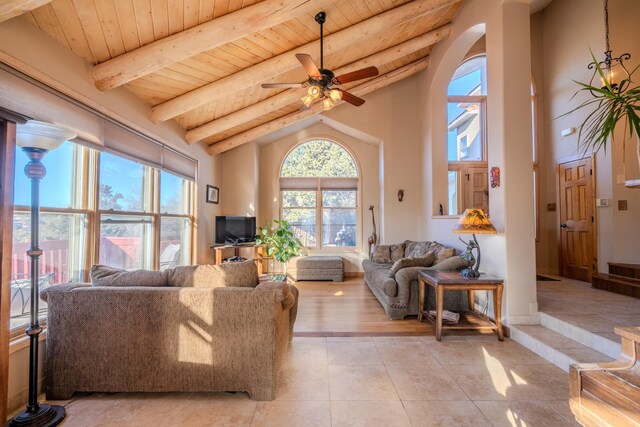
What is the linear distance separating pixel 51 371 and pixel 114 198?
1673 mm

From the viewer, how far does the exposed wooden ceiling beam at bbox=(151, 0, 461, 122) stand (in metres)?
3.44

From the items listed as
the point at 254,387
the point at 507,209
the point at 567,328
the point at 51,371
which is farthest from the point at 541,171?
the point at 51,371

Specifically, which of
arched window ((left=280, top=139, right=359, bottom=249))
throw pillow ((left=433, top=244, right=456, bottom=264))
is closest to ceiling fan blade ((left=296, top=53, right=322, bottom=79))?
throw pillow ((left=433, top=244, right=456, bottom=264))

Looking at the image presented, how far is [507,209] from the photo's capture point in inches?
117

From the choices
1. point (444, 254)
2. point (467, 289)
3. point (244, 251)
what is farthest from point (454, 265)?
point (244, 251)

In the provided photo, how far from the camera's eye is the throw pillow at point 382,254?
5324 millimetres

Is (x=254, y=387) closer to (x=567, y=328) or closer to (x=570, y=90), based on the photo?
(x=567, y=328)

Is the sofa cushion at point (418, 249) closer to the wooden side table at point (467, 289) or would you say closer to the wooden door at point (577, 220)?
the wooden side table at point (467, 289)

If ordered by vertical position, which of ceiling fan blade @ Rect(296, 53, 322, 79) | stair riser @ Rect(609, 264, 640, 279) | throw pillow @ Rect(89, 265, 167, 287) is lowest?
stair riser @ Rect(609, 264, 640, 279)

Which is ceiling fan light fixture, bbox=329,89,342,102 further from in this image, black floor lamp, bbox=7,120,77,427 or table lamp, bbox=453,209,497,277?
black floor lamp, bbox=7,120,77,427

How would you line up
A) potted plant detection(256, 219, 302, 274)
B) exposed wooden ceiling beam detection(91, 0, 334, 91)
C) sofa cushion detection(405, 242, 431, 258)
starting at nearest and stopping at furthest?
1. exposed wooden ceiling beam detection(91, 0, 334, 91)
2. sofa cushion detection(405, 242, 431, 258)
3. potted plant detection(256, 219, 302, 274)

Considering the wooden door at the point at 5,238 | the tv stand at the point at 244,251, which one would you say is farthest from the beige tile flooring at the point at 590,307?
the tv stand at the point at 244,251

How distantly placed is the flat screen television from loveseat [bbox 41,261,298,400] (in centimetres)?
349

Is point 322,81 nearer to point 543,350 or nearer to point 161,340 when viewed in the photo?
point 161,340
